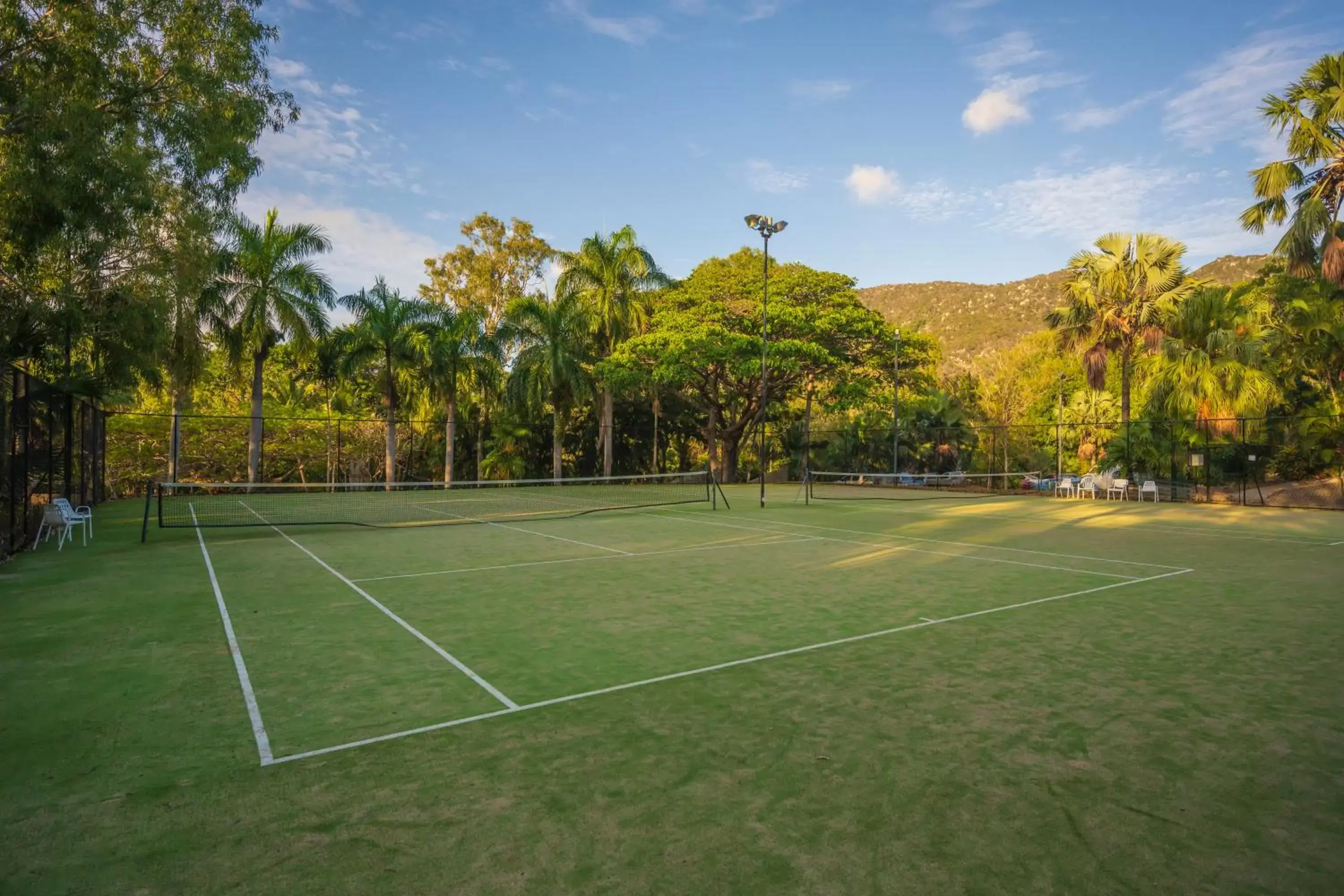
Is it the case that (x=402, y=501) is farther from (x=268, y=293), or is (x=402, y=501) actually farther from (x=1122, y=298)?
(x=1122, y=298)

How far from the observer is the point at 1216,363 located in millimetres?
25109

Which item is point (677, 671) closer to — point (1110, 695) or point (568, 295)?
point (1110, 695)

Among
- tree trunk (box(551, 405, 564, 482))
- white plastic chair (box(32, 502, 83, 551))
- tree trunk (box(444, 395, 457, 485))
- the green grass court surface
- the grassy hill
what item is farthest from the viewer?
the grassy hill

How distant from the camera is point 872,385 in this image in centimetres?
3425

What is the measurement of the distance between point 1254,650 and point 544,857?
626 cm

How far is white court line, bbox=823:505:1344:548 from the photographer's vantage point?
48.0ft

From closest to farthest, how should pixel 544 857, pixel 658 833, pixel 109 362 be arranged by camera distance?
pixel 544 857 → pixel 658 833 → pixel 109 362

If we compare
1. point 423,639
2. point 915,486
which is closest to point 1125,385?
point 915,486

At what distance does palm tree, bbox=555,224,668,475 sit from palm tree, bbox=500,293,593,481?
984 mm

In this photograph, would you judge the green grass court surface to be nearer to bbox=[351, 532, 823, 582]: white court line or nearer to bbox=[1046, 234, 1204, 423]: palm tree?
bbox=[351, 532, 823, 582]: white court line

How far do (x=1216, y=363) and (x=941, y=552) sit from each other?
→ 1901 cm

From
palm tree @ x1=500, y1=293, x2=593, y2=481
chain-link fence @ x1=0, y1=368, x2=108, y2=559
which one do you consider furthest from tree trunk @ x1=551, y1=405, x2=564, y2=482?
chain-link fence @ x1=0, y1=368, x2=108, y2=559

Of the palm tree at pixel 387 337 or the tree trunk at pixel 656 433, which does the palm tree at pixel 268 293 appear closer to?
the palm tree at pixel 387 337

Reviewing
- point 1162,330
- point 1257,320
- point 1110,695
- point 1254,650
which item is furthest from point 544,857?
point 1162,330
